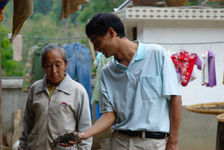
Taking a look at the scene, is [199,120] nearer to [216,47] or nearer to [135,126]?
[216,47]

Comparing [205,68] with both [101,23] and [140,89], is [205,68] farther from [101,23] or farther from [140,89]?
[101,23]

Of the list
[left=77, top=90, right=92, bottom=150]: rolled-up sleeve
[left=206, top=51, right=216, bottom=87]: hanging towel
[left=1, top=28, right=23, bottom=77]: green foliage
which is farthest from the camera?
[left=1, top=28, right=23, bottom=77]: green foliage

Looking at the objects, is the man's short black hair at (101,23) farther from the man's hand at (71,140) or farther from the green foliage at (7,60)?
the green foliage at (7,60)

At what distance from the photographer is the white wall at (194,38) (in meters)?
9.09

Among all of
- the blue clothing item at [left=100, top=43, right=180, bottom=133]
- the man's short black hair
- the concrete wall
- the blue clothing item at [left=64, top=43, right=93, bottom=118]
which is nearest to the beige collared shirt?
the blue clothing item at [left=100, top=43, right=180, bottom=133]

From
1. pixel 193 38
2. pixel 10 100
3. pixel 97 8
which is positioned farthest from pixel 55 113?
pixel 97 8

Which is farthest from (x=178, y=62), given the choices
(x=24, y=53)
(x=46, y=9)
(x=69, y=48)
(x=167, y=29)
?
(x=46, y=9)

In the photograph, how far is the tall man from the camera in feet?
9.73

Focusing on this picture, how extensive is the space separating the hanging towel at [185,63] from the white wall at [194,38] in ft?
1.47

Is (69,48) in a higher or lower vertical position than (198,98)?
higher

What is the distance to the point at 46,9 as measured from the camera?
→ 109 ft

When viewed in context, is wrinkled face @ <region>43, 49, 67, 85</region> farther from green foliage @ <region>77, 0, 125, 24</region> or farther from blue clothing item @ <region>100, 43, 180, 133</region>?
green foliage @ <region>77, 0, 125, 24</region>

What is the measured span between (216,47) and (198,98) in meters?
1.22

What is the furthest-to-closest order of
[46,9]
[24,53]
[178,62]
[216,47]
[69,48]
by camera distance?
1. [46,9]
2. [24,53]
3. [216,47]
4. [178,62]
5. [69,48]
